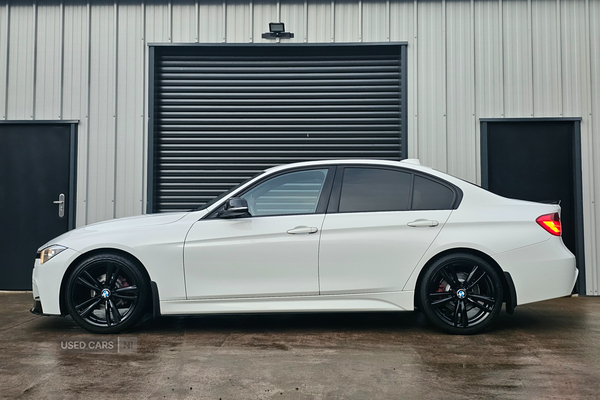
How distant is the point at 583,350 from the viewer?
4.62 metres

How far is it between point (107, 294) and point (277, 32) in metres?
4.59

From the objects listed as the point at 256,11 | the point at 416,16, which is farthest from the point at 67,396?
the point at 416,16

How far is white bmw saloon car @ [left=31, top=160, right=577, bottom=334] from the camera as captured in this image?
5.06 meters

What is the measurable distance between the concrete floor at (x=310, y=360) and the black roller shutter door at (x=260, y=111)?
2.77 m

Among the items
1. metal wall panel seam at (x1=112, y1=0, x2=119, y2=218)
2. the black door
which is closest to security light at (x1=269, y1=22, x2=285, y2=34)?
metal wall panel seam at (x1=112, y1=0, x2=119, y2=218)

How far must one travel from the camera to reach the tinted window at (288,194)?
521 cm

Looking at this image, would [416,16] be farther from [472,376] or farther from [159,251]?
[472,376]

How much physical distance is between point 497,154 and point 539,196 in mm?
804

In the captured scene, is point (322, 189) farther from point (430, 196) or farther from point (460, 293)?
point (460, 293)

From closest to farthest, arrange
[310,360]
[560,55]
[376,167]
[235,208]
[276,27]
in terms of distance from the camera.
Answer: [310,360] < [235,208] < [376,167] < [560,55] < [276,27]

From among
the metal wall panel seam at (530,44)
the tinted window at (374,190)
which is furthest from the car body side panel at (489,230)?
the metal wall panel seam at (530,44)

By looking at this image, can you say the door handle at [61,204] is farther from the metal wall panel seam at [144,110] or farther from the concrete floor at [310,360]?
the concrete floor at [310,360]

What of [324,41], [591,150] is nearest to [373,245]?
[324,41]

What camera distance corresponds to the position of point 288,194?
5555mm
